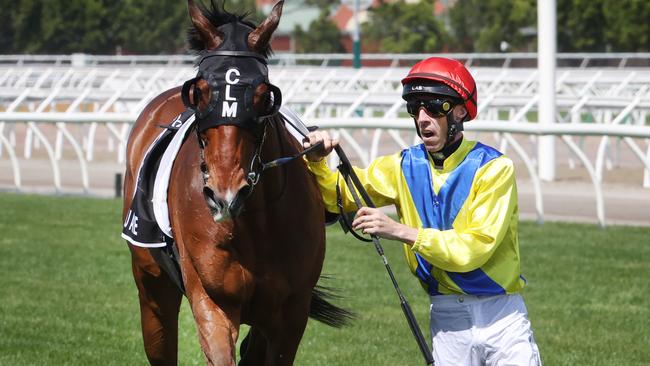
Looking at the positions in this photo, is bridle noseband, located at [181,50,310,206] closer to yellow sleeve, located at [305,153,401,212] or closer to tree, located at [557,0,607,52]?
yellow sleeve, located at [305,153,401,212]

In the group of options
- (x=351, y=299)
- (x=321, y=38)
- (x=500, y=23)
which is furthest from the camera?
(x=321, y=38)

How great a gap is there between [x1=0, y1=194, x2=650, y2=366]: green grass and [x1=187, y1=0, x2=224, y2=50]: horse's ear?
2.50 meters

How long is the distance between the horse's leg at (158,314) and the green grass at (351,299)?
2.80 ft

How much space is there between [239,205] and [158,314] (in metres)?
1.85

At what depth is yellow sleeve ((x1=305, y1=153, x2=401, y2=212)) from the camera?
453 centimetres

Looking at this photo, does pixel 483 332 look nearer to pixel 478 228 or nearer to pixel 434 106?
pixel 478 228

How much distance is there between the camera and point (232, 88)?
165 inches

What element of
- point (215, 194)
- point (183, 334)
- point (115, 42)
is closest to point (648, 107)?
point (183, 334)

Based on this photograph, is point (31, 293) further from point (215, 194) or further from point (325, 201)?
point (215, 194)

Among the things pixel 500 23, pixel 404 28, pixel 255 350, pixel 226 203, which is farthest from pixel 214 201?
pixel 404 28

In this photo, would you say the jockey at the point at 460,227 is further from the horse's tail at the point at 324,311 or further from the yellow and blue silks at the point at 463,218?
the horse's tail at the point at 324,311

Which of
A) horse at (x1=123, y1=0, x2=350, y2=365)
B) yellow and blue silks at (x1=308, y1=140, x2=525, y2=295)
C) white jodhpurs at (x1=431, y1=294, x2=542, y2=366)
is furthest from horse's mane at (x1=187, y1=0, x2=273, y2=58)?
white jodhpurs at (x1=431, y1=294, x2=542, y2=366)

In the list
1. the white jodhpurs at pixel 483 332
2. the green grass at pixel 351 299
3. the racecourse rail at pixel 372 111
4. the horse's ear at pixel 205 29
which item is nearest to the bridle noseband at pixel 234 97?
the horse's ear at pixel 205 29

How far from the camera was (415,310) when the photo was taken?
25.9 feet
